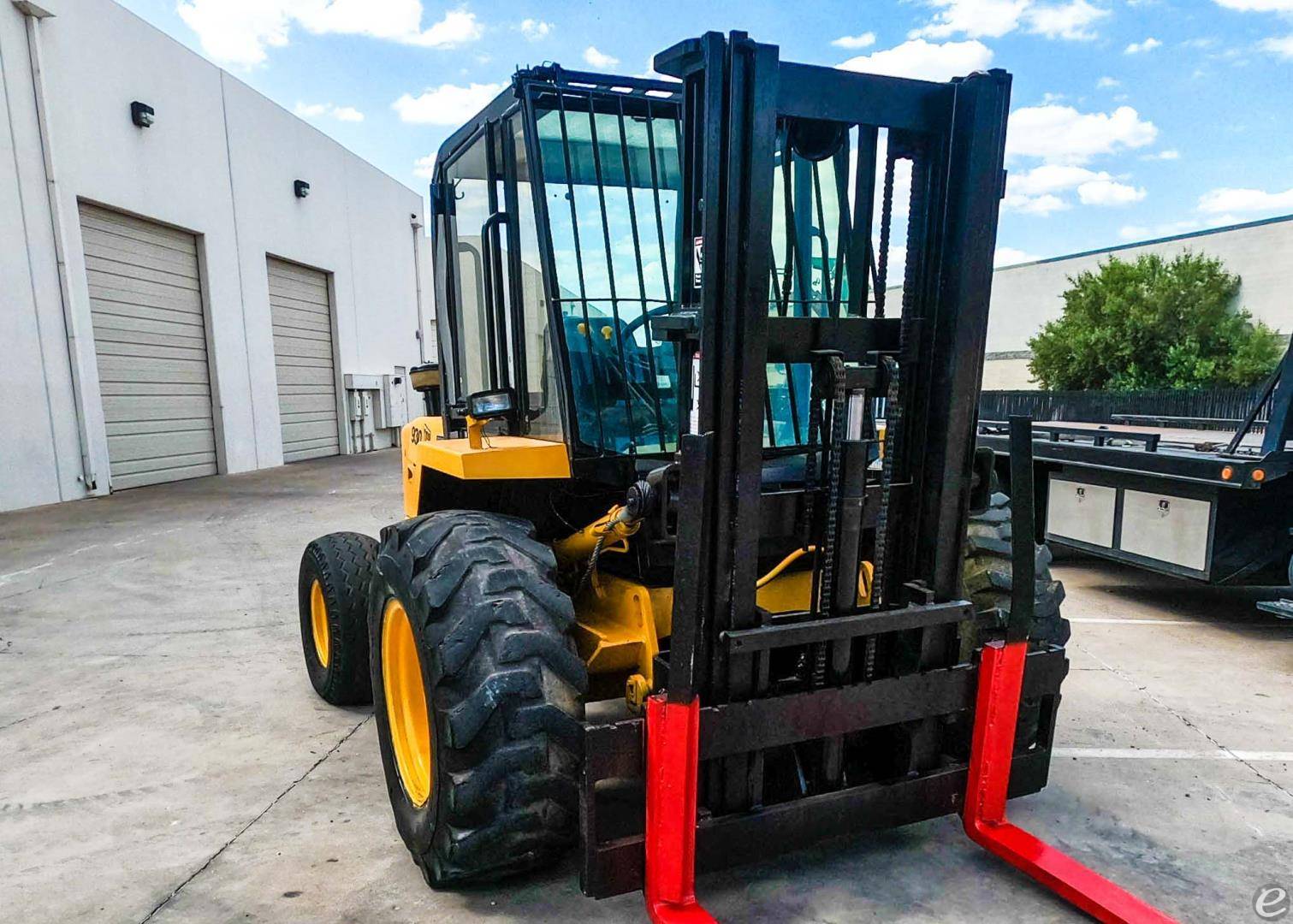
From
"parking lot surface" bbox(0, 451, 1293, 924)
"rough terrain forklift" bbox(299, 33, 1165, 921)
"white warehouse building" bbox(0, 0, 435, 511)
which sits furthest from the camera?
"white warehouse building" bbox(0, 0, 435, 511)

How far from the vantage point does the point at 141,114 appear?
1286 cm

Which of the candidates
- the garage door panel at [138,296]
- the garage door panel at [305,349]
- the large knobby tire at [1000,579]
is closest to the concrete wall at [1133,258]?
the garage door panel at [305,349]

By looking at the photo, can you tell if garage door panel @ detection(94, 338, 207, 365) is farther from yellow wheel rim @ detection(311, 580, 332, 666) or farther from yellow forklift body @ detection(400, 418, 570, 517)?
yellow forklift body @ detection(400, 418, 570, 517)

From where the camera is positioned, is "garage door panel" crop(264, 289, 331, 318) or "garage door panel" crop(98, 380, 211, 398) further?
"garage door panel" crop(264, 289, 331, 318)

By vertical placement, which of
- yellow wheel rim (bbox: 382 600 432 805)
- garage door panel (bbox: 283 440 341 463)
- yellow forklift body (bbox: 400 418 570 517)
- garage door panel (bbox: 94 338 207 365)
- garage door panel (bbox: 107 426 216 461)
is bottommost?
garage door panel (bbox: 283 440 341 463)

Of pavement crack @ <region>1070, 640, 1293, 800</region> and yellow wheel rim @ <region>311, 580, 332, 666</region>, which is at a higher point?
yellow wheel rim @ <region>311, 580, 332, 666</region>

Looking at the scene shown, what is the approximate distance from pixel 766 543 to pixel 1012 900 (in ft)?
4.61

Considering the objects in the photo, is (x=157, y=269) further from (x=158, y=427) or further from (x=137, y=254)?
(x=158, y=427)

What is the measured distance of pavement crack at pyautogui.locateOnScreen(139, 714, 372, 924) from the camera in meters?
2.72

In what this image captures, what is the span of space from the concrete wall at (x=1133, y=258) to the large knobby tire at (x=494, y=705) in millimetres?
24802

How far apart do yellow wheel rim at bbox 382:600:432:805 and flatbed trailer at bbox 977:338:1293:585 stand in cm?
523

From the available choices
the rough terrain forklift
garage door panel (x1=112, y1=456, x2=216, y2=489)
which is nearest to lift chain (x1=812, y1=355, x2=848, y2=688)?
the rough terrain forklift

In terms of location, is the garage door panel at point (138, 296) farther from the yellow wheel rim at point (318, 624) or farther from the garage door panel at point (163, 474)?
the yellow wheel rim at point (318, 624)

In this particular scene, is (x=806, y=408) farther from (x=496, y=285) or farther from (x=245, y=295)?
(x=245, y=295)
